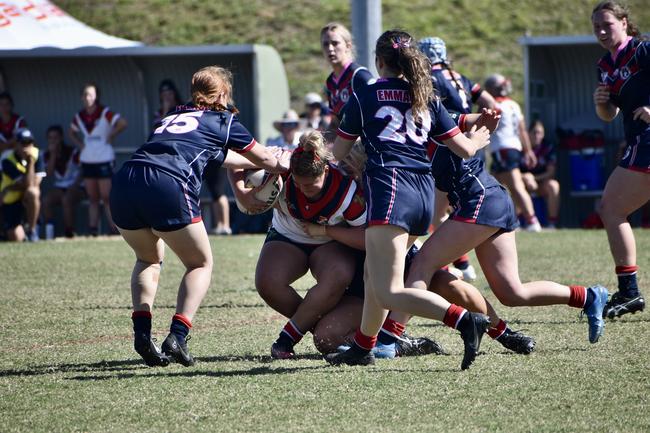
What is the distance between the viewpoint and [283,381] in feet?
16.5

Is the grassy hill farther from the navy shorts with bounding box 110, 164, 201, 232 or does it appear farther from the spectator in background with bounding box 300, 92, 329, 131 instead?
the navy shorts with bounding box 110, 164, 201, 232

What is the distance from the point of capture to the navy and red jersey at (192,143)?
5.37 m

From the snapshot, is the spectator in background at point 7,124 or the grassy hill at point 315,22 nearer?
the spectator in background at point 7,124

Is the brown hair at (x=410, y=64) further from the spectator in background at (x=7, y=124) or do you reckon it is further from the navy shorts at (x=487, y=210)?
the spectator in background at (x=7, y=124)

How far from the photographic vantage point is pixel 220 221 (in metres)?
14.5

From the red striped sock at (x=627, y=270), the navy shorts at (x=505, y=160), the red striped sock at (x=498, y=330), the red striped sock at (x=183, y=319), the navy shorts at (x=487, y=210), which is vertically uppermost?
the navy shorts at (x=487, y=210)

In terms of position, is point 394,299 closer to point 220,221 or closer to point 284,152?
point 284,152

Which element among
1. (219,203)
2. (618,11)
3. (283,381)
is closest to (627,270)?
(618,11)

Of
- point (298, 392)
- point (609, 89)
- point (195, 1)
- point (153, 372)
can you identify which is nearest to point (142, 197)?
point (153, 372)

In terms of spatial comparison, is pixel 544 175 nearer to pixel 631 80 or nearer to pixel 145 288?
pixel 631 80

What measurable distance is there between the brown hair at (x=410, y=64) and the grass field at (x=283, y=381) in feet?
4.36

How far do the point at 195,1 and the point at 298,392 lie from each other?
22902 millimetres

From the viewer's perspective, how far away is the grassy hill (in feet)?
76.7

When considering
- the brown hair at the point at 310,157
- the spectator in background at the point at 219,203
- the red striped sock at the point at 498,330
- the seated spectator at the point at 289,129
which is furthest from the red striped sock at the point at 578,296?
the spectator in background at the point at 219,203
